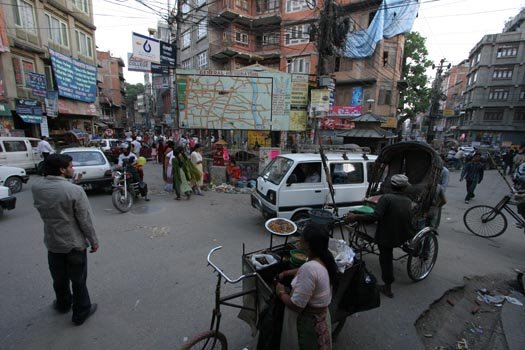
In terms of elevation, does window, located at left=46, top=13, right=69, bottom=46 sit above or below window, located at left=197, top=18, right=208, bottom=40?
below

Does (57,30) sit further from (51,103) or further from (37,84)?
(37,84)

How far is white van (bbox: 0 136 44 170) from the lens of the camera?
10295 millimetres

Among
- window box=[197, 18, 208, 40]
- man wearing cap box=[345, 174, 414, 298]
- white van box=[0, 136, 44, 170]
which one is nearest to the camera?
man wearing cap box=[345, 174, 414, 298]

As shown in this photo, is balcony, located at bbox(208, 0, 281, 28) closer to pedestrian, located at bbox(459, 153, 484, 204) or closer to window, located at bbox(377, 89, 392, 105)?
window, located at bbox(377, 89, 392, 105)

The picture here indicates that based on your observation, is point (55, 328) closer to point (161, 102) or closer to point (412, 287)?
point (412, 287)

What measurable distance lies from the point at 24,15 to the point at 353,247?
71.7 ft

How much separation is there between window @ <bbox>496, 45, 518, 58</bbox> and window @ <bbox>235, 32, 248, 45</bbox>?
39.5 m

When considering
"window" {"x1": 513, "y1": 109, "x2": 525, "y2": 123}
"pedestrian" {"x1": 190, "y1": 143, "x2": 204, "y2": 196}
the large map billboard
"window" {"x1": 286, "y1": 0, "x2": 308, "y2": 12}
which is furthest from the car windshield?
"window" {"x1": 513, "y1": 109, "x2": 525, "y2": 123}

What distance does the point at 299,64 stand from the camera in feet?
78.1

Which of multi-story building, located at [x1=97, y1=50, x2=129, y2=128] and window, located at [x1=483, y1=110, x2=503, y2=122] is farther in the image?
multi-story building, located at [x1=97, y1=50, x2=129, y2=128]

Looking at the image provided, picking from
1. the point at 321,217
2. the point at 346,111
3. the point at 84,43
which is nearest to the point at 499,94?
the point at 346,111

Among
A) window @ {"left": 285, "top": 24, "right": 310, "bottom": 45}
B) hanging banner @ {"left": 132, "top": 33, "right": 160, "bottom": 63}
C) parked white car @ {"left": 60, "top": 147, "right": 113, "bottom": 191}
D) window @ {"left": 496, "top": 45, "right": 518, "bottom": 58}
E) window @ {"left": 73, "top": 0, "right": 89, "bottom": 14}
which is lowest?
parked white car @ {"left": 60, "top": 147, "right": 113, "bottom": 191}

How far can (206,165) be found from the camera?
34.6ft

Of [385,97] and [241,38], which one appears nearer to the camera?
[385,97]
